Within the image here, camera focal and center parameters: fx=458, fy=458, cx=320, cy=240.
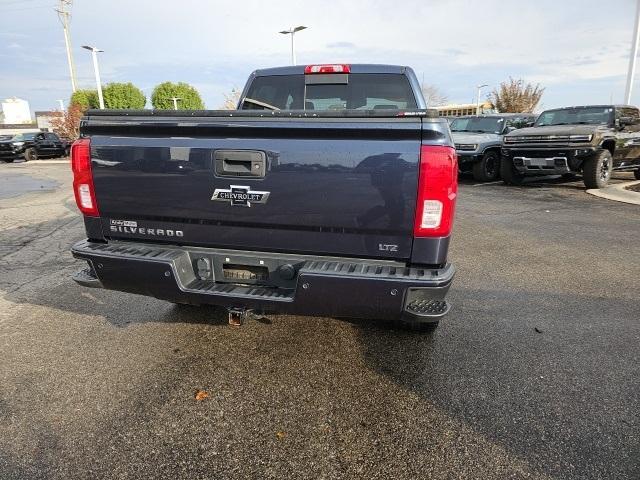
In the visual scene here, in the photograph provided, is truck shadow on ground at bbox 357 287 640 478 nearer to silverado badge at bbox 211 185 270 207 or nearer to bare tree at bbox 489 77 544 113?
silverado badge at bbox 211 185 270 207

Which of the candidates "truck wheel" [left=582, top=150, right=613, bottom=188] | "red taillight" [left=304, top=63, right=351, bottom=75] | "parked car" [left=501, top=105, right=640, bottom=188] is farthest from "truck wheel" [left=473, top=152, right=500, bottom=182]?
"red taillight" [left=304, top=63, right=351, bottom=75]

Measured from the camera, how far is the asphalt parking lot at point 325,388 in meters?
2.27

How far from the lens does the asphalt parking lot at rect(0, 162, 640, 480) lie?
7.46 ft


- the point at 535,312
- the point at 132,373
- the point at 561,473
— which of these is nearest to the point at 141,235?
the point at 132,373

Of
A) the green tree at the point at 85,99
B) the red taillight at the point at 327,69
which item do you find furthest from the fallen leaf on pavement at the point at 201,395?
the green tree at the point at 85,99

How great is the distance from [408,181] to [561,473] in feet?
5.25

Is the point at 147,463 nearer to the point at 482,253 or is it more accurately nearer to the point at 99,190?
the point at 99,190

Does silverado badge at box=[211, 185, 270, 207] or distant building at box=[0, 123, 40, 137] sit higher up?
silverado badge at box=[211, 185, 270, 207]

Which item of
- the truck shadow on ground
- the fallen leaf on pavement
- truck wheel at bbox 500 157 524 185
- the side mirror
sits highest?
the side mirror

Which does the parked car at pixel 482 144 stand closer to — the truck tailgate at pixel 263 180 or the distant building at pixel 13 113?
the truck tailgate at pixel 263 180

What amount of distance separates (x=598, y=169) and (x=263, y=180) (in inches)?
418

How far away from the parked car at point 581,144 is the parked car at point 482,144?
103cm

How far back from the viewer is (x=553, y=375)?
3.02 meters

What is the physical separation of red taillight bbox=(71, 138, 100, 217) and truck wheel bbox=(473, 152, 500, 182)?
1169 cm
